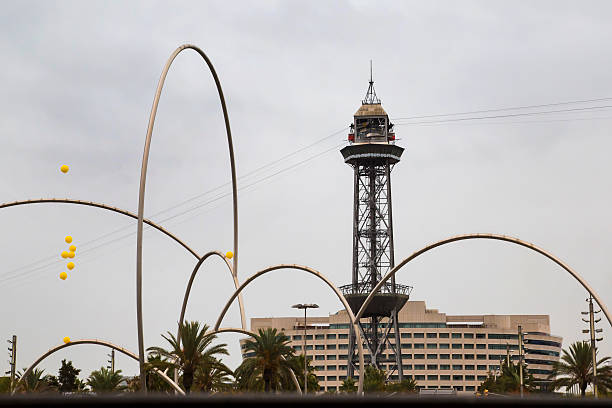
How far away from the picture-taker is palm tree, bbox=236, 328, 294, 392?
73.4 m

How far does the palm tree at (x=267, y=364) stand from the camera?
2889 inches

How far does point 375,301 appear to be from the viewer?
169 meters

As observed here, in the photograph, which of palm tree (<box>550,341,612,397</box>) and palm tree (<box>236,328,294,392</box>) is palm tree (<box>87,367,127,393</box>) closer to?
palm tree (<box>236,328,294,392</box>)

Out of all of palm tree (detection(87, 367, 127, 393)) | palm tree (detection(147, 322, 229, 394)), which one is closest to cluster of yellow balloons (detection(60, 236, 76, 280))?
palm tree (detection(147, 322, 229, 394))

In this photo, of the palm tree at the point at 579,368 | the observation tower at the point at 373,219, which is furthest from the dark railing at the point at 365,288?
the palm tree at the point at 579,368

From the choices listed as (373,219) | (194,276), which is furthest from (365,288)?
(194,276)

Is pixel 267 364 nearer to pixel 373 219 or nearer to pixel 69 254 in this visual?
pixel 69 254

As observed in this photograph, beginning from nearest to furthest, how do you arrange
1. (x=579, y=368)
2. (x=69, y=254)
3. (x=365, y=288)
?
(x=69, y=254) < (x=579, y=368) < (x=365, y=288)

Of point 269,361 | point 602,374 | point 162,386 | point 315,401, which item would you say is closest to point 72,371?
point 162,386

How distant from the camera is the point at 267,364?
73312mm

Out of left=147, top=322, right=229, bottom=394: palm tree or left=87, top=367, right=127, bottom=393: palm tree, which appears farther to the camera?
left=87, top=367, right=127, bottom=393: palm tree

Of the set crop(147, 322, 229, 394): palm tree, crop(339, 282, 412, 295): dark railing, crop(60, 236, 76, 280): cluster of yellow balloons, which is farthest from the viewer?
crop(339, 282, 412, 295): dark railing

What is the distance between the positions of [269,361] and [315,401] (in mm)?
61968

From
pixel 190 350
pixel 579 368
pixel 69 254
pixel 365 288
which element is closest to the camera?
pixel 69 254
